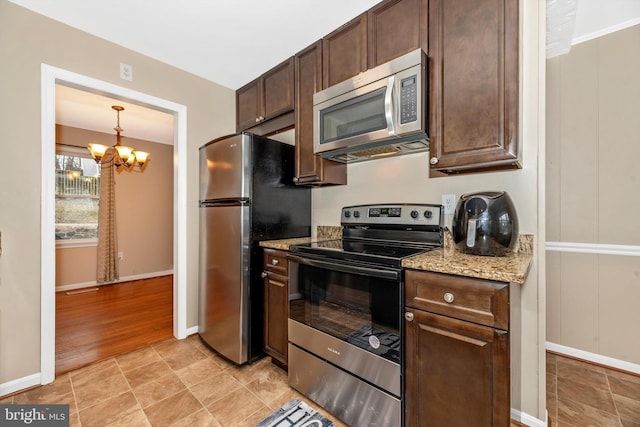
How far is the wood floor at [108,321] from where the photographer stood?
231 centimetres

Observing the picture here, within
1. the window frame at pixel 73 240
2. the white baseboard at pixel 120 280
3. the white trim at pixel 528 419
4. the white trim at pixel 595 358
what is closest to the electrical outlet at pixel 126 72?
the window frame at pixel 73 240

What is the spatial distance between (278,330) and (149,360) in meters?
1.13

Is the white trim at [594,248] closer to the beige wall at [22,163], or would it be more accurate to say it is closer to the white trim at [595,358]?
the white trim at [595,358]

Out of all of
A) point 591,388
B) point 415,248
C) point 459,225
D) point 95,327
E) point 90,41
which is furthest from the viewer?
point 95,327

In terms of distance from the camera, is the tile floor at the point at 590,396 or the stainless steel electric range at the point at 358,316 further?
the tile floor at the point at 590,396

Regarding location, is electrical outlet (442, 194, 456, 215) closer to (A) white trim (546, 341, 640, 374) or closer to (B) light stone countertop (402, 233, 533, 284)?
(B) light stone countertop (402, 233, 533, 284)

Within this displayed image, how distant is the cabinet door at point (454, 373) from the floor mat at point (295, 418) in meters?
0.52

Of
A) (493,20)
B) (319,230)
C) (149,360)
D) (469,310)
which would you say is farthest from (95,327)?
(493,20)

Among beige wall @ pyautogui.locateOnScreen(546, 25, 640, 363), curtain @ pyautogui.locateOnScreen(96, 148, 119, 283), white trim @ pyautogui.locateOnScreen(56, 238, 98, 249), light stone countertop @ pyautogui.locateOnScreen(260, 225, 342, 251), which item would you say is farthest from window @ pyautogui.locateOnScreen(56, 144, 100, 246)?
beige wall @ pyautogui.locateOnScreen(546, 25, 640, 363)

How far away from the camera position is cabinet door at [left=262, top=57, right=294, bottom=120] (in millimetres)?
2334

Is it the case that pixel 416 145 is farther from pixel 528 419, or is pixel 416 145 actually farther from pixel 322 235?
pixel 528 419

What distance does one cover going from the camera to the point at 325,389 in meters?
1.61

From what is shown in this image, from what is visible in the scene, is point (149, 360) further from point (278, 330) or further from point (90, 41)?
point (90, 41)

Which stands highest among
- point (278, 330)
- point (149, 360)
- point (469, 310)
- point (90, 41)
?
point (90, 41)
